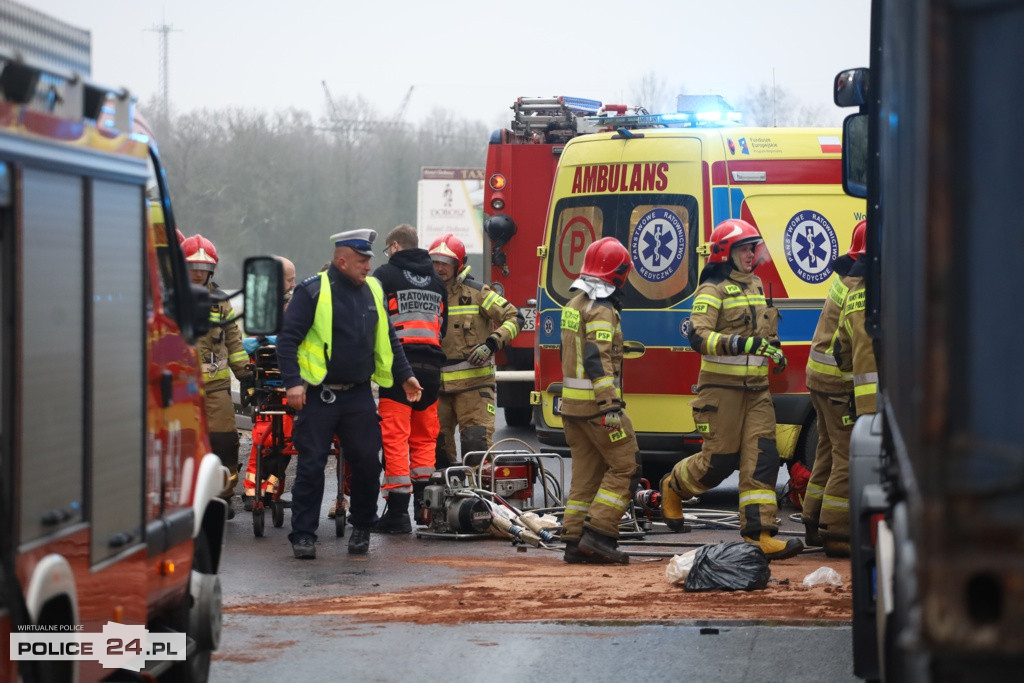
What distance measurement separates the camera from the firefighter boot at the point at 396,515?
1097 cm

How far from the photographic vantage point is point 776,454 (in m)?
9.77

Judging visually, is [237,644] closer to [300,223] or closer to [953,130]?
[953,130]

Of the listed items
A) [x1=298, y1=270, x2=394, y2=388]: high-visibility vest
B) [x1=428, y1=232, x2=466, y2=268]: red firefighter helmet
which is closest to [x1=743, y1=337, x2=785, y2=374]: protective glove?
[x1=298, y1=270, x2=394, y2=388]: high-visibility vest

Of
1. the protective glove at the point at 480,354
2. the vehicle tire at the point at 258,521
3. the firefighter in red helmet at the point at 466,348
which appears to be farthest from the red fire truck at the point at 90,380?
the firefighter in red helmet at the point at 466,348

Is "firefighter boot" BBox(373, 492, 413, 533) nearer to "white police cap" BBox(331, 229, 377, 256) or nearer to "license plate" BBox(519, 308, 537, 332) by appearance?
"white police cap" BBox(331, 229, 377, 256)

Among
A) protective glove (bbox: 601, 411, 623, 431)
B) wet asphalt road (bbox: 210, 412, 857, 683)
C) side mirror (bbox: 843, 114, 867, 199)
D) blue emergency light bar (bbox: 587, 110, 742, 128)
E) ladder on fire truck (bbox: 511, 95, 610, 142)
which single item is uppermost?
ladder on fire truck (bbox: 511, 95, 610, 142)

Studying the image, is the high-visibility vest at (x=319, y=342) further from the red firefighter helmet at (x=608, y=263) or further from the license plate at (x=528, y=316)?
the license plate at (x=528, y=316)

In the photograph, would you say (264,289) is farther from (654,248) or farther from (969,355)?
(654,248)

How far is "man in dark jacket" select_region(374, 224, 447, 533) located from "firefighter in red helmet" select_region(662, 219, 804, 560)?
83.6 inches

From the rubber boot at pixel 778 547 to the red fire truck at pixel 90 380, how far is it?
4600mm

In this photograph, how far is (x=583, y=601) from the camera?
8.18m

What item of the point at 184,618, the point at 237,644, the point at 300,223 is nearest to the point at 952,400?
the point at 184,618

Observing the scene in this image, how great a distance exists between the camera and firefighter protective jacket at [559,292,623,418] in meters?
9.32

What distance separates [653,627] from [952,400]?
499cm
